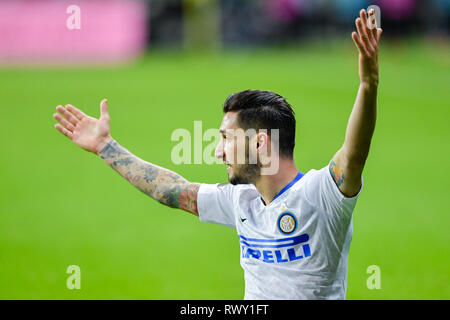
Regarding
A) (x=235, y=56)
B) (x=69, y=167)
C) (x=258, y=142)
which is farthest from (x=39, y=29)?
(x=258, y=142)

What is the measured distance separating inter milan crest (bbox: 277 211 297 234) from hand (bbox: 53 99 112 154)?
53.2 inches

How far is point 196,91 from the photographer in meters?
20.9

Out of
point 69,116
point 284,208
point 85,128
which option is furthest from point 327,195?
point 69,116

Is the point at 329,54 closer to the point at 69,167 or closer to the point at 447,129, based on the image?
the point at 447,129

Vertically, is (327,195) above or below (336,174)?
below

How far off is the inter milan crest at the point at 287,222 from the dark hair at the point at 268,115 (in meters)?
0.35

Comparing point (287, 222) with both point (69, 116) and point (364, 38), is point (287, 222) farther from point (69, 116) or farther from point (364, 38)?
point (69, 116)

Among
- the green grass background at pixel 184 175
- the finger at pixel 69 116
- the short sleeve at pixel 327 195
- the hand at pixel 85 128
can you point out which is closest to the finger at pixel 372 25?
the short sleeve at pixel 327 195

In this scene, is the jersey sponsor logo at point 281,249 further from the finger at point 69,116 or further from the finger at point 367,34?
the finger at point 69,116

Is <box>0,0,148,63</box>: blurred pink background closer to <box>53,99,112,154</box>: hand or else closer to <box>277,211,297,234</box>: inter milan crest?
<box>53,99,112,154</box>: hand

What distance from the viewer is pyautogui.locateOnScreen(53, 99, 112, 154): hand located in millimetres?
4504

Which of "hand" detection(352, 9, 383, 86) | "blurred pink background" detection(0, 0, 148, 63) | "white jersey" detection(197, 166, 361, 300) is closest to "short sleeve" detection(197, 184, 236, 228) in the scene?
"white jersey" detection(197, 166, 361, 300)

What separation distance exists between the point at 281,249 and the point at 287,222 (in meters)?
0.16

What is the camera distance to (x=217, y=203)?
4324 mm
